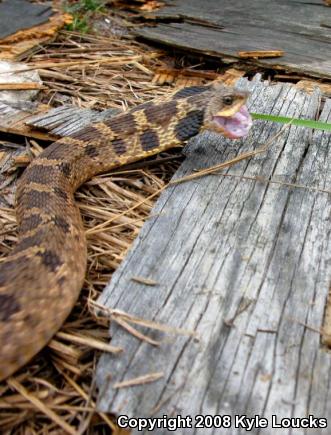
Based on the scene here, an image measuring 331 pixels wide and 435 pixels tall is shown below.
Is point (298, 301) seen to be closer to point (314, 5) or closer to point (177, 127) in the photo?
point (177, 127)

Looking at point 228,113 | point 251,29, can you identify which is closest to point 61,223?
point 228,113

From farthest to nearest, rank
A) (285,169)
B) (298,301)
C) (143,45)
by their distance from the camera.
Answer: (143,45)
(285,169)
(298,301)

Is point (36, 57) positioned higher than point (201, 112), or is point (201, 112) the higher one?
point (201, 112)

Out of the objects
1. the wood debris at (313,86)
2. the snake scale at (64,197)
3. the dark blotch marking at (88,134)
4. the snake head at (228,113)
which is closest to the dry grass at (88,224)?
the snake scale at (64,197)

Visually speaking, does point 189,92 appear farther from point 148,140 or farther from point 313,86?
point 313,86

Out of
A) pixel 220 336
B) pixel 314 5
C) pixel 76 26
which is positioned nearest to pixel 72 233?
pixel 220 336

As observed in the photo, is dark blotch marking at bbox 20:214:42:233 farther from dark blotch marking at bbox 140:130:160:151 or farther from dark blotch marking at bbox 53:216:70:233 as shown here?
dark blotch marking at bbox 140:130:160:151

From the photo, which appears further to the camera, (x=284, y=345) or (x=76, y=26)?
(x=76, y=26)
